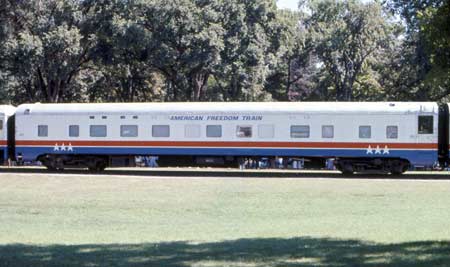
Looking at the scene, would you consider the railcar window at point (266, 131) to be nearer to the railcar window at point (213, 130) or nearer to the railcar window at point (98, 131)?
the railcar window at point (213, 130)

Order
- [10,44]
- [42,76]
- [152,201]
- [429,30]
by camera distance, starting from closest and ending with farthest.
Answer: [429,30] < [152,201] < [10,44] < [42,76]

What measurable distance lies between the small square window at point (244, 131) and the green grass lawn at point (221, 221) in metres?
4.03

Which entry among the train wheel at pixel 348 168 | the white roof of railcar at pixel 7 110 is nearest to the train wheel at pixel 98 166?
the white roof of railcar at pixel 7 110

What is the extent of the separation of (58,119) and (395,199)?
62.3ft

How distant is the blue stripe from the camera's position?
33844 mm

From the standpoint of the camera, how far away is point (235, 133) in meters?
35.3

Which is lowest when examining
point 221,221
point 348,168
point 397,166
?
point 221,221

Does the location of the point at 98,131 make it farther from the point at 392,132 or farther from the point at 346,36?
the point at 346,36

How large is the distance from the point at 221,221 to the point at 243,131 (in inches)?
644

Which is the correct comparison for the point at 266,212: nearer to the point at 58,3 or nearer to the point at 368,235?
the point at 368,235

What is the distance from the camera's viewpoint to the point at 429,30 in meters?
11.6

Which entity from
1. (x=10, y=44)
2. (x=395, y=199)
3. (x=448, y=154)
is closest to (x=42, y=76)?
(x=10, y=44)

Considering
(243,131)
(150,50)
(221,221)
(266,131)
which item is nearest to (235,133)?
(243,131)

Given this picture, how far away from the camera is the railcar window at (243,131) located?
3525 centimetres
